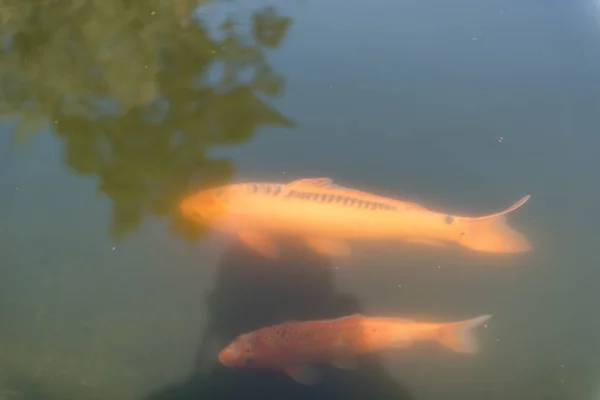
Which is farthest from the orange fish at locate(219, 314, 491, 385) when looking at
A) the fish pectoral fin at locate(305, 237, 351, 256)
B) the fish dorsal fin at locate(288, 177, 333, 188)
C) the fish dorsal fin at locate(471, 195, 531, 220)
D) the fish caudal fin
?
the fish dorsal fin at locate(288, 177, 333, 188)

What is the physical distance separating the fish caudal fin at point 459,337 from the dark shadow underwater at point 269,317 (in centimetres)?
20

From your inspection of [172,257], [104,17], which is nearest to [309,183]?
[172,257]

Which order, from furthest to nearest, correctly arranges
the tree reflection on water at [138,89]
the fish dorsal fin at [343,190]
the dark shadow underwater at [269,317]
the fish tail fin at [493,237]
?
the tree reflection on water at [138,89]
the fish dorsal fin at [343,190]
the fish tail fin at [493,237]
the dark shadow underwater at [269,317]

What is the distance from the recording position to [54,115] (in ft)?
7.88

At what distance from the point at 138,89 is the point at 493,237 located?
1.55 metres

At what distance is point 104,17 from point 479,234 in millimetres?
1979

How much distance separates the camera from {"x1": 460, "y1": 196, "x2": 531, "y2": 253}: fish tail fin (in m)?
1.94

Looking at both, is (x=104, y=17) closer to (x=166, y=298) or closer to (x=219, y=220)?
(x=219, y=220)

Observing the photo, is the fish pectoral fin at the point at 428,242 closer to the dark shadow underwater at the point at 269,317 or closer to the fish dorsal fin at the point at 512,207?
the fish dorsal fin at the point at 512,207

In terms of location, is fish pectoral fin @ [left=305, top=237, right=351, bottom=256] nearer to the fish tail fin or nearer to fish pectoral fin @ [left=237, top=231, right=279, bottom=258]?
fish pectoral fin @ [left=237, top=231, right=279, bottom=258]

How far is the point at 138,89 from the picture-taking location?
8.20 ft

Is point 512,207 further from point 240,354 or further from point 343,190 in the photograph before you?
point 240,354

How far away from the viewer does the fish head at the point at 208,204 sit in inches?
81.3

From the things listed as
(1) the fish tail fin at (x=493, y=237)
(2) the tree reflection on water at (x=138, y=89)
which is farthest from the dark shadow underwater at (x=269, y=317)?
(1) the fish tail fin at (x=493, y=237)
